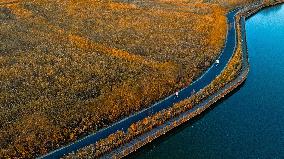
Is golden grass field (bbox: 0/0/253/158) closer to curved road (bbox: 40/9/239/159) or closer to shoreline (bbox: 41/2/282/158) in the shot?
curved road (bbox: 40/9/239/159)

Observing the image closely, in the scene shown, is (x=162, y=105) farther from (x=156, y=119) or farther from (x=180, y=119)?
(x=156, y=119)

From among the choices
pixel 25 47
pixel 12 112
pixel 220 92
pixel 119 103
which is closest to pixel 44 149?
pixel 12 112

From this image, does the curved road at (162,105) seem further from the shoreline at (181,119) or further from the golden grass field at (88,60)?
the shoreline at (181,119)

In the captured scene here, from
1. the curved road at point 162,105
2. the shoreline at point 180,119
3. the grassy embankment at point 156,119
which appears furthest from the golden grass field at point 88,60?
the shoreline at point 180,119

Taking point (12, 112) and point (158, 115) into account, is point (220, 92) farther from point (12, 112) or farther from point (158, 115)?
point (12, 112)

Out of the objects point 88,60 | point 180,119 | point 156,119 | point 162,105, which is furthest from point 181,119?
point 88,60

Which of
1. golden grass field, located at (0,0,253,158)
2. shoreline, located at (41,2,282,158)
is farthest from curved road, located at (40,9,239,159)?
shoreline, located at (41,2,282,158)
